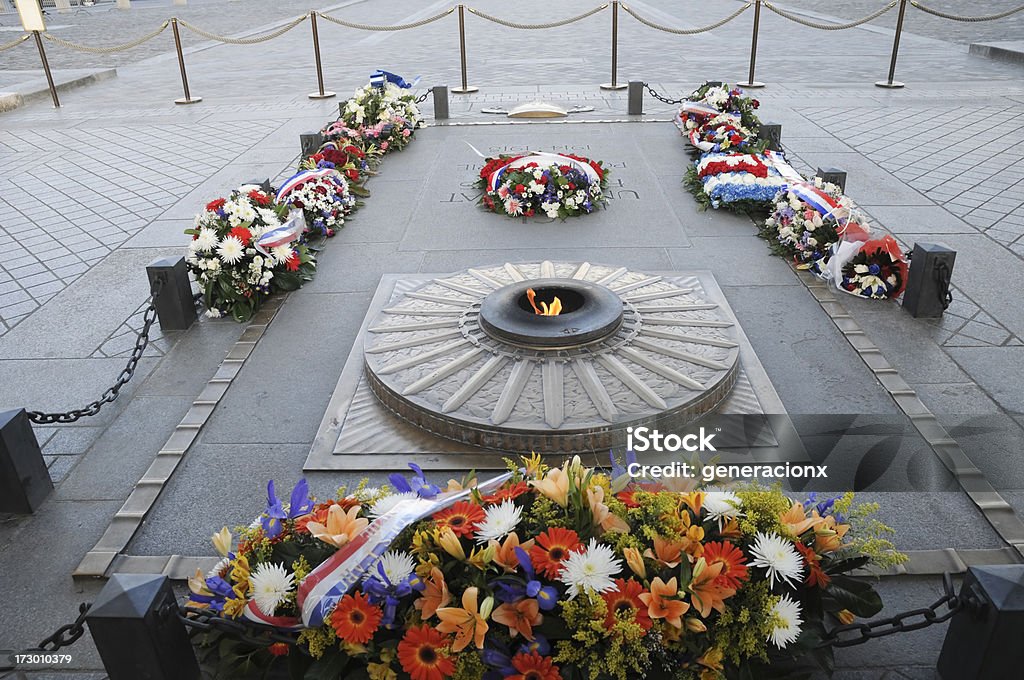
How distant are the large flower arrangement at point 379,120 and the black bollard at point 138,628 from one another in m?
5.87

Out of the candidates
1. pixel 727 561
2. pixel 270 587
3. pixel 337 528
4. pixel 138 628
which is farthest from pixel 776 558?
pixel 138 628

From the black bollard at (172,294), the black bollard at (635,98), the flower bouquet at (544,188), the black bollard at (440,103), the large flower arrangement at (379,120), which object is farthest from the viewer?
the black bollard at (440,103)

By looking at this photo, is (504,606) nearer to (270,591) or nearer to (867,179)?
(270,591)

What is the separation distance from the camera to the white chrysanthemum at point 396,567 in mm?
2047

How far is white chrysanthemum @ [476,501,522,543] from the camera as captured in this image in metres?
2.07

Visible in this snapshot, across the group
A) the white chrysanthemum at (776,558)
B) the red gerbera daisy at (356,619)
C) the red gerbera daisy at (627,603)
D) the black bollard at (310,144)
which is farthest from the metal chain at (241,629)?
the black bollard at (310,144)

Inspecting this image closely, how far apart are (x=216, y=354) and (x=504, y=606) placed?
276cm

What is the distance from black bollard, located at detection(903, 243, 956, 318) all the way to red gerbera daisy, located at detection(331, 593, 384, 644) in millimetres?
3569

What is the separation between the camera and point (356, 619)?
201 cm

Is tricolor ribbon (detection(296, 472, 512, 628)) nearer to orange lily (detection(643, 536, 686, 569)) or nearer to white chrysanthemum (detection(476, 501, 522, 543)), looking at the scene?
white chrysanthemum (detection(476, 501, 522, 543))

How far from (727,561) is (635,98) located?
312 inches

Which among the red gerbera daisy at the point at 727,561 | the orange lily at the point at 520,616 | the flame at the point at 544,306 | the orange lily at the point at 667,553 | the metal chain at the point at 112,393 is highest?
the orange lily at the point at 667,553

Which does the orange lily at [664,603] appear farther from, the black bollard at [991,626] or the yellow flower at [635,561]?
the black bollard at [991,626]

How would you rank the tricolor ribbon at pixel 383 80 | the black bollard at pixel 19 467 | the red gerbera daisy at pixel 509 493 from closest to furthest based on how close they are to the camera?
the red gerbera daisy at pixel 509 493 → the black bollard at pixel 19 467 → the tricolor ribbon at pixel 383 80
